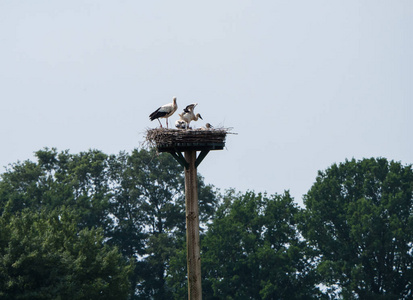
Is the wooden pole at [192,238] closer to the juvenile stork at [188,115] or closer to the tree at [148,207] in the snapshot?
the juvenile stork at [188,115]

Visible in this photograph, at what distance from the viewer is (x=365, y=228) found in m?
61.6

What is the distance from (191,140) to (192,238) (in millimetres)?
2652

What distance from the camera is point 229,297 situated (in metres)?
61.1

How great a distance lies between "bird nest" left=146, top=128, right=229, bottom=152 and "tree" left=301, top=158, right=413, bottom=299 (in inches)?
1386

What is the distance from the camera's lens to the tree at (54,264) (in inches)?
1666

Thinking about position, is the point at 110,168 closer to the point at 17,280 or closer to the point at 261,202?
the point at 261,202

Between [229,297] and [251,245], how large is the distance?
162 inches

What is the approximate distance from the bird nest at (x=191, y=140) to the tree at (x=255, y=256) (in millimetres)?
34277

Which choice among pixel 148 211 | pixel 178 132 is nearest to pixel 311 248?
pixel 148 211

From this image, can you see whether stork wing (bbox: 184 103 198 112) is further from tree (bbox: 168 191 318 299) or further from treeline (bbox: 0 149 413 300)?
tree (bbox: 168 191 318 299)

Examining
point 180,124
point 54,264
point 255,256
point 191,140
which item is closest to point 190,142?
point 191,140

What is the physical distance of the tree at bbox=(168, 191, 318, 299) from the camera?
61.8 m

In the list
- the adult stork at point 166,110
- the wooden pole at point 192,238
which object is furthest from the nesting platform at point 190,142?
the adult stork at point 166,110

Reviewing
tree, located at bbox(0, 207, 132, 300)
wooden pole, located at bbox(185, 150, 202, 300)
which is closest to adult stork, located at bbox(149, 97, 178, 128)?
wooden pole, located at bbox(185, 150, 202, 300)
